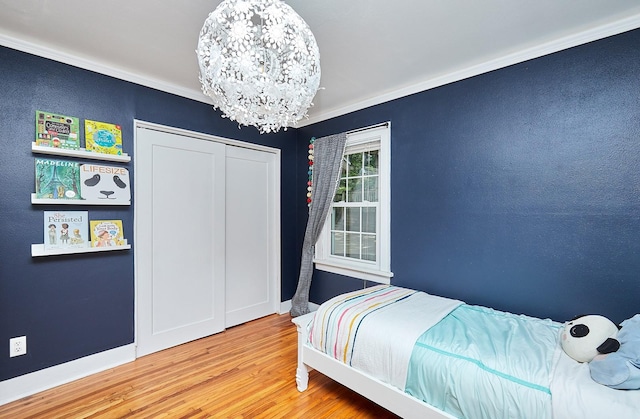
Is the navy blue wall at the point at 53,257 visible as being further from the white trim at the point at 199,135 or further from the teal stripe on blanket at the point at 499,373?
the teal stripe on blanket at the point at 499,373

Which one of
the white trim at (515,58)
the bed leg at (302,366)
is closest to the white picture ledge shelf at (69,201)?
the bed leg at (302,366)

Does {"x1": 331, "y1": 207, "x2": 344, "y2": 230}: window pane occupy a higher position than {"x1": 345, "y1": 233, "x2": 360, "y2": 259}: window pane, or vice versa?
{"x1": 331, "y1": 207, "x2": 344, "y2": 230}: window pane

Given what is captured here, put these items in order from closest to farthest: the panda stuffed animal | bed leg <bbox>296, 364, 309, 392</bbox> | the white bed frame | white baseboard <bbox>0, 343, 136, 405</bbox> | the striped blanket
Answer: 1. the panda stuffed animal
2. the white bed frame
3. the striped blanket
4. white baseboard <bbox>0, 343, 136, 405</bbox>
5. bed leg <bbox>296, 364, 309, 392</bbox>

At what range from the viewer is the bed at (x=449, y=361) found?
48.1 inches

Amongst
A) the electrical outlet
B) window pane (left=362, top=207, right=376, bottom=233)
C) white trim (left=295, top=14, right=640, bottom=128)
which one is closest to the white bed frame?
window pane (left=362, top=207, right=376, bottom=233)

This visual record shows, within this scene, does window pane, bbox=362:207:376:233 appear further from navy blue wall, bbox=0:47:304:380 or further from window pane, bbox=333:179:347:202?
navy blue wall, bbox=0:47:304:380

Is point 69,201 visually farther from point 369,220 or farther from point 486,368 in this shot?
point 486,368

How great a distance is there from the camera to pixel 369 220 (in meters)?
3.15

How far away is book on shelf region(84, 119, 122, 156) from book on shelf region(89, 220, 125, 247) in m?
0.58

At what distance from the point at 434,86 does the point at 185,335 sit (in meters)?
3.35

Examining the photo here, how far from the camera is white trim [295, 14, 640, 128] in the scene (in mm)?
1797

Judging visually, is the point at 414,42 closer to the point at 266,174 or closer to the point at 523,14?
the point at 523,14

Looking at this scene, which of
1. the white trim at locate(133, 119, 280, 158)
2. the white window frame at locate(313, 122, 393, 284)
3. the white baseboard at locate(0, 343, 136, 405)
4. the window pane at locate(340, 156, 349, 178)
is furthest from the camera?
the window pane at locate(340, 156, 349, 178)

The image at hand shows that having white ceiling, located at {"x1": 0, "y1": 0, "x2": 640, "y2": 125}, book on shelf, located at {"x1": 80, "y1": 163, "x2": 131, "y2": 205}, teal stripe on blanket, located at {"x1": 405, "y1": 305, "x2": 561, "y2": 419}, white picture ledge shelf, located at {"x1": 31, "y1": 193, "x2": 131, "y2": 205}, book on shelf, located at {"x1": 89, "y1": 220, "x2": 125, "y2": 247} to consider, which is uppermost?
white ceiling, located at {"x1": 0, "y1": 0, "x2": 640, "y2": 125}
